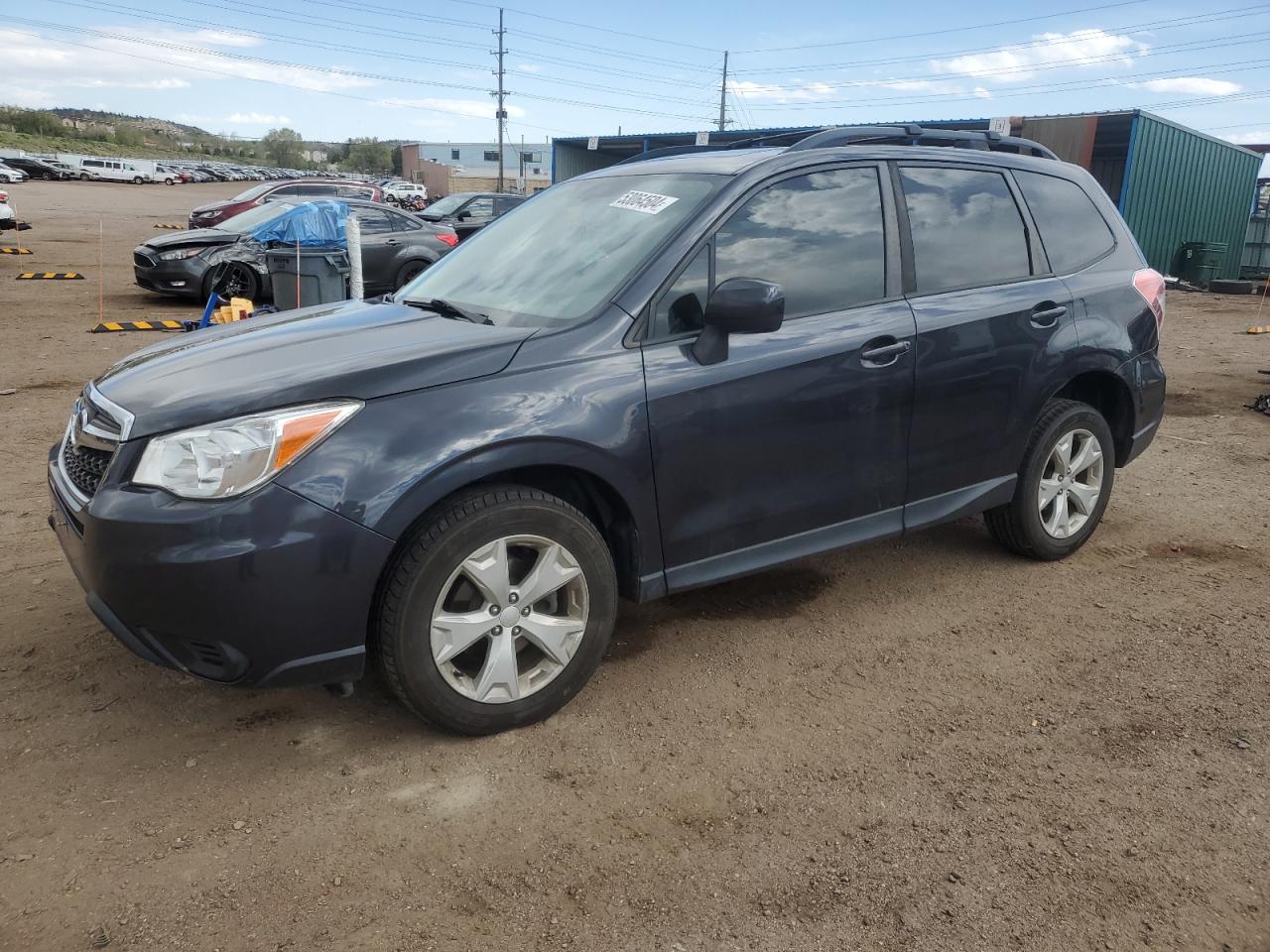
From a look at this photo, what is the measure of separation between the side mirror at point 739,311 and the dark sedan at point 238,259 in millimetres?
9262

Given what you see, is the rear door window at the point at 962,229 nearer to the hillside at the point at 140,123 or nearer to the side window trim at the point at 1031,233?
the side window trim at the point at 1031,233

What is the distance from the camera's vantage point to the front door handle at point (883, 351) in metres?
3.51

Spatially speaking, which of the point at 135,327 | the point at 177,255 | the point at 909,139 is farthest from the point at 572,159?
the point at 909,139

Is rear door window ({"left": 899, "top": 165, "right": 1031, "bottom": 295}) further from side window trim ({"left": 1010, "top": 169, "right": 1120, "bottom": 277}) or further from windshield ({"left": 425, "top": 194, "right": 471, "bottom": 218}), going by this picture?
windshield ({"left": 425, "top": 194, "right": 471, "bottom": 218})

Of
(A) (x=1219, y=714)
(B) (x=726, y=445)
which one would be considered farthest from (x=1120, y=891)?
(B) (x=726, y=445)

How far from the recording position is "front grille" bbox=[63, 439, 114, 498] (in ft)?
9.06

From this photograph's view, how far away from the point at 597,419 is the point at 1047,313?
7.47 ft

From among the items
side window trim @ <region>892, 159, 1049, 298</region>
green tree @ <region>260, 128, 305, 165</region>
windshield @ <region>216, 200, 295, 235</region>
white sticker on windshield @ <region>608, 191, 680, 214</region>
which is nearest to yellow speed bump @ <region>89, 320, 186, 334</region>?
windshield @ <region>216, 200, 295, 235</region>

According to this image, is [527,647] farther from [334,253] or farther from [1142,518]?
[334,253]

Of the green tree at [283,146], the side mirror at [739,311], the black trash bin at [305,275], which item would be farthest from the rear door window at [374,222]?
the green tree at [283,146]

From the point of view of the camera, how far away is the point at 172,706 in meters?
3.14

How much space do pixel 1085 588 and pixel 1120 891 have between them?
215 centimetres

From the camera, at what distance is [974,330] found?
12.5ft

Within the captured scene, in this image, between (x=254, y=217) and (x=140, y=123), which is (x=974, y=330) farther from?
(x=140, y=123)
